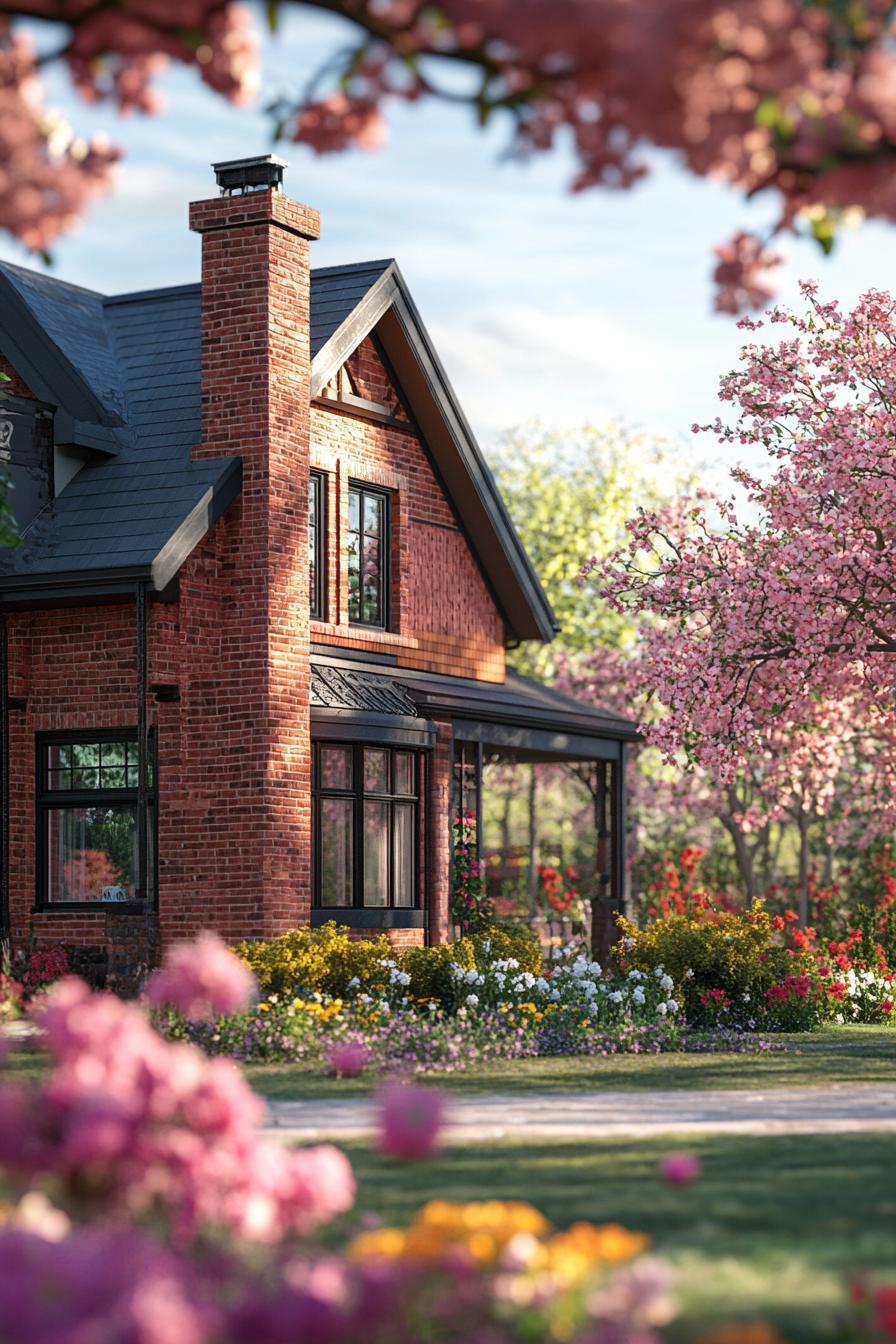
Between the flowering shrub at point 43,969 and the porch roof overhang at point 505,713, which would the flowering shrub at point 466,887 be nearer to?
the porch roof overhang at point 505,713

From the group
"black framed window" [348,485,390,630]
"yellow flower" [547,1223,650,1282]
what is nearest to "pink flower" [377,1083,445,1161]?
"yellow flower" [547,1223,650,1282]

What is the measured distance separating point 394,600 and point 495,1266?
17.4 metres

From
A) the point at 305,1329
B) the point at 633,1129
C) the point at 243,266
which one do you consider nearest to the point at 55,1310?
the point at 305,1329

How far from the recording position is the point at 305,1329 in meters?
4.85

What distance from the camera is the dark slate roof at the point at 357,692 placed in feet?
67.7

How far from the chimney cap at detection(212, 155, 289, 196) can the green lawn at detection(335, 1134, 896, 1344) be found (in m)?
12.9

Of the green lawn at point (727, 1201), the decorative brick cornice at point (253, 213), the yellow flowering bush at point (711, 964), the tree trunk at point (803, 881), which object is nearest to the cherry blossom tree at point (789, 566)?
the yellow flowering bush at point (711, 964)

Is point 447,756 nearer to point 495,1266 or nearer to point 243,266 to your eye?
point 243,266

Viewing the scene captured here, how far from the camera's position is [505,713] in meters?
23.7

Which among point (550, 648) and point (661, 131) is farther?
point (550, 648)

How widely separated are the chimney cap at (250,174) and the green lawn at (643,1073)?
972 centimetres

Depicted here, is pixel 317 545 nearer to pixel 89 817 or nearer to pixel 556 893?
pixel 89 817

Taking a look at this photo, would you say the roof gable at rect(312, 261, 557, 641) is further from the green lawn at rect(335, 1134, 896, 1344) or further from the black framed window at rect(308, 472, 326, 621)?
the green lawn at rect(335, 1134, 896, 1344)

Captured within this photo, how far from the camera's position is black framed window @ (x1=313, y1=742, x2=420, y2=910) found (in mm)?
→ 20969
